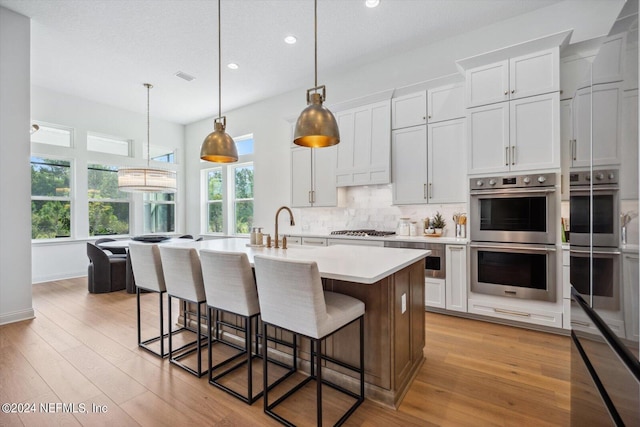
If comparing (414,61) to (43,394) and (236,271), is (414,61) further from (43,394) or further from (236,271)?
(43,394)

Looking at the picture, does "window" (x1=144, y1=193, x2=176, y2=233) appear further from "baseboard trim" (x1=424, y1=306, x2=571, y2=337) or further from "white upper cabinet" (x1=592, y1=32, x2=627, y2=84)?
"white upper cabinet" (x1=592, y1=32, x2=627, y2=84)

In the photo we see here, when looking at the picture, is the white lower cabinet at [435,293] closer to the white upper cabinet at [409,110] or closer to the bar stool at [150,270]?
the white upper cabinet at [409,110]

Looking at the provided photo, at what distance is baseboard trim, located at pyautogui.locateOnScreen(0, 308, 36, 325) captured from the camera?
332 centimetres

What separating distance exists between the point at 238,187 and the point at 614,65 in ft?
20.6

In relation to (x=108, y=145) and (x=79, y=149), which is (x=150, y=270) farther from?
(x=108, y=145)

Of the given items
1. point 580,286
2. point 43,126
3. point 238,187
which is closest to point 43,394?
point 580,286

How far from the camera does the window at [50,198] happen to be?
5281 millimetres

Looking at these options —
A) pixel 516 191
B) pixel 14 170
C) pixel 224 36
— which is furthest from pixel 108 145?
pixel 516 191

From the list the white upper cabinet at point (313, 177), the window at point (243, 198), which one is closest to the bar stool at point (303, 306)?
the white upper cabinet at point (313, 177)

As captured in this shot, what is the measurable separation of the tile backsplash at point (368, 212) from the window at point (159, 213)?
3.99m

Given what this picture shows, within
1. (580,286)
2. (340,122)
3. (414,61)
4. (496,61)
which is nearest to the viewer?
(580,286)

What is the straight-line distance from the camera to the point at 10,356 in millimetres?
2545

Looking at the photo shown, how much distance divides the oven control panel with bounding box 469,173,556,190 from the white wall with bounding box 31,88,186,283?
18.4ft

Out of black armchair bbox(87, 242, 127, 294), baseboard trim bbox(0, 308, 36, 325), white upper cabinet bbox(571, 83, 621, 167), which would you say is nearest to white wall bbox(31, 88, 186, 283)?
black armchair bbox(87, 242, 127, 294)
